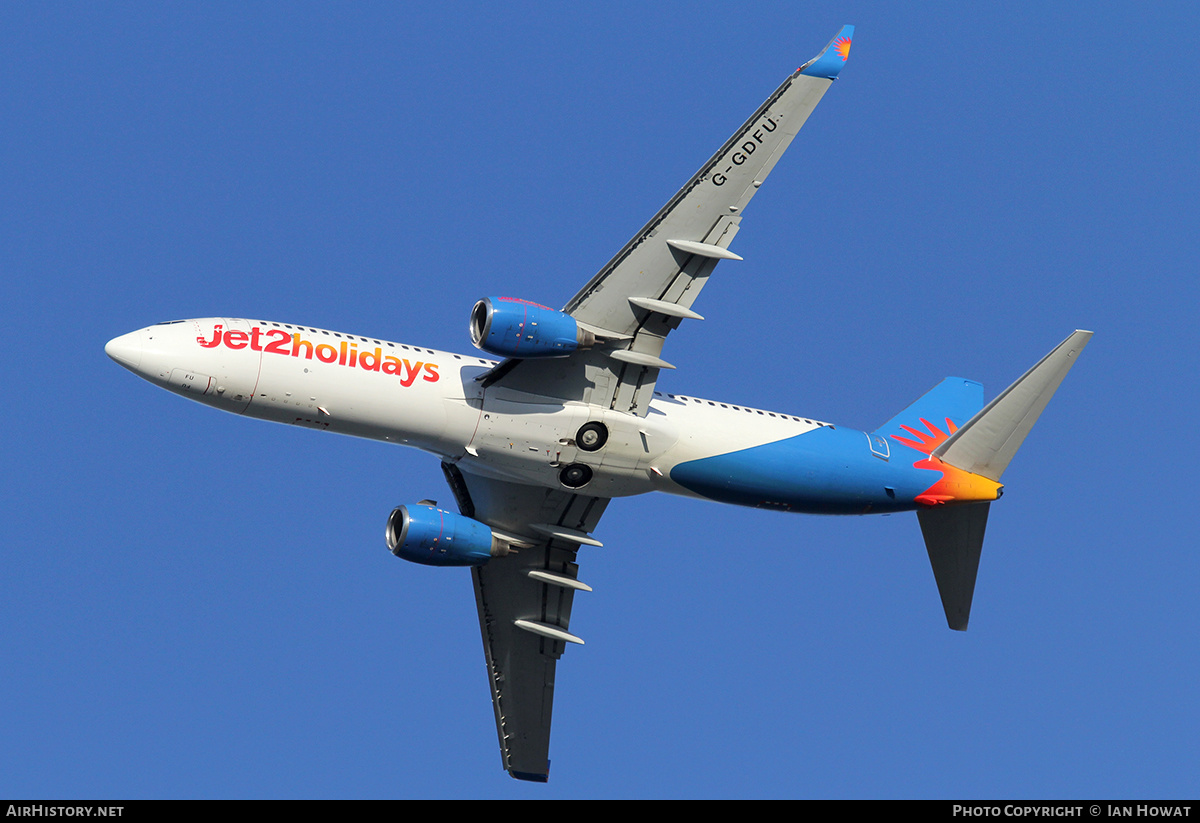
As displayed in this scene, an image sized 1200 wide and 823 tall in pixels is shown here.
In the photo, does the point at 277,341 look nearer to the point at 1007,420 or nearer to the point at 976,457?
the point at 976,457

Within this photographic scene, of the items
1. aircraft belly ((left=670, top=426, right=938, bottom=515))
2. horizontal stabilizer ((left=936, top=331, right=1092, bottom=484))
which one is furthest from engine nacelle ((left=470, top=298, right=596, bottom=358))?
horizontal stabilizer ((left=936, top=331, right=1092, bottom=484))

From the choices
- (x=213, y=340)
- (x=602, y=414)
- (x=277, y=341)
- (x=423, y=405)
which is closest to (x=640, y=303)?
(x=602, y=414)

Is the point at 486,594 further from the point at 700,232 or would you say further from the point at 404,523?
the point at 700,232

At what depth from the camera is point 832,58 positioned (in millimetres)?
42125

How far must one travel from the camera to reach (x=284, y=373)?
41.5 metres

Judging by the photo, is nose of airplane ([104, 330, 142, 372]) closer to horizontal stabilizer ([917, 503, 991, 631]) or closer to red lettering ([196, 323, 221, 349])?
red lettering ([196, 323, 221, 349])

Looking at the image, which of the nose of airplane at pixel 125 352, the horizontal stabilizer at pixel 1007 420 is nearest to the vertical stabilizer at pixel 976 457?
the horizontal stabilizer at pixel 1007 420

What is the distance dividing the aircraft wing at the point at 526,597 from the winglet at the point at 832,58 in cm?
1604

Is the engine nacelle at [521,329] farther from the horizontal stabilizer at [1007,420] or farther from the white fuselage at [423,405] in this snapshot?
the horizontal stabilizer at [1007,420]

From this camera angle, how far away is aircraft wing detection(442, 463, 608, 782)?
1889 inches

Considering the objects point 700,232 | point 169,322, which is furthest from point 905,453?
point 169,322

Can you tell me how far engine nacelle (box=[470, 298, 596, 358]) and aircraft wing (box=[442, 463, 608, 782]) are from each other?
7123 mm

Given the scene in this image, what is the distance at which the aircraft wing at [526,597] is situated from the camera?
1889 inches
